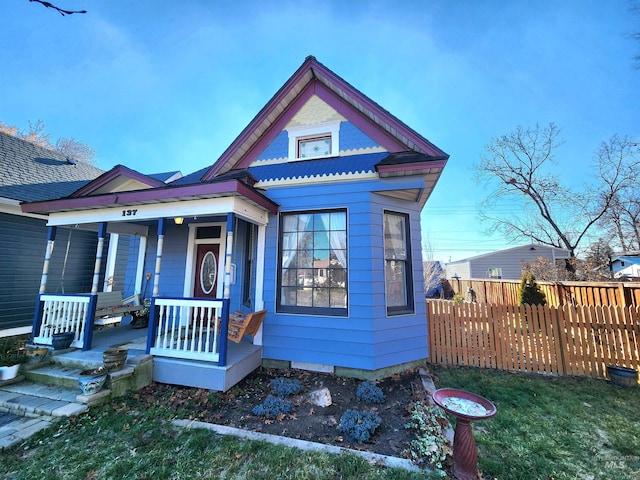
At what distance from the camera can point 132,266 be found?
7566 mm

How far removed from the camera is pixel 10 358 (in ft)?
16.0

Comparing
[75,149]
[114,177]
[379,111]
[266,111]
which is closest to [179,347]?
[114,177]

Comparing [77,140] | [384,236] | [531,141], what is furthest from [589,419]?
[77,140]

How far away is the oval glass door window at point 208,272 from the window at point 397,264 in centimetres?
437

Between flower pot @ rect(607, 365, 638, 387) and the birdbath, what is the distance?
14.4 feet

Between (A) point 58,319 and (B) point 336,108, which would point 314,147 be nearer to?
(B) point 336,108

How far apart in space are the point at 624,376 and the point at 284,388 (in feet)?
20.5

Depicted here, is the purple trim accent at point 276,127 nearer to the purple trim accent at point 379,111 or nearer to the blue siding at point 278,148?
the blue siding at point 278,148

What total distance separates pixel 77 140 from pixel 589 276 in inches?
1403

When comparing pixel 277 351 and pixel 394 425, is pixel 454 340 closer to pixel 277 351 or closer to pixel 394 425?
pixel 394 425

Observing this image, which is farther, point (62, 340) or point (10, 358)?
point (62, 340)

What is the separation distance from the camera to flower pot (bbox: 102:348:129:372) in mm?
4125

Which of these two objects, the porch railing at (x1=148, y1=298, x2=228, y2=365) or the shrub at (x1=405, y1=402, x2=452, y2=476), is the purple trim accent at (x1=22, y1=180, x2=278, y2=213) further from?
the shrub at (x1=405, y1=402, x2=452, y2=476)

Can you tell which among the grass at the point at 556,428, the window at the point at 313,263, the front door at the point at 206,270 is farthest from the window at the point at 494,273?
the front door at the point at 206,270
